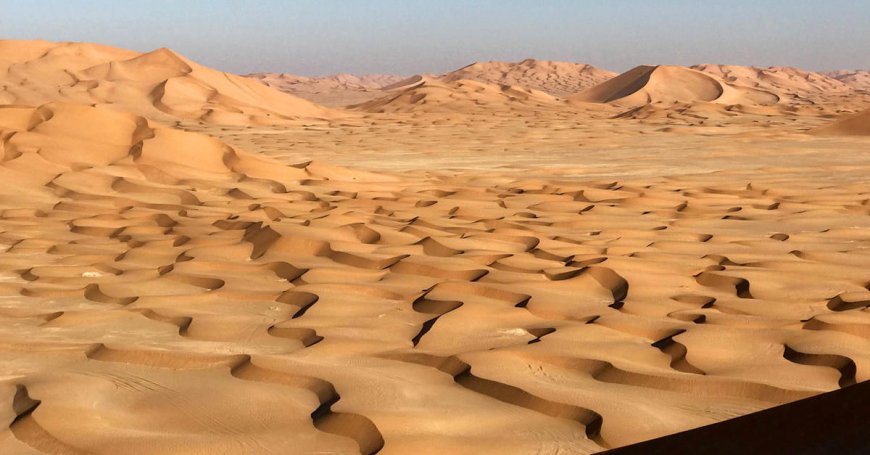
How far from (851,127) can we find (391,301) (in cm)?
1233

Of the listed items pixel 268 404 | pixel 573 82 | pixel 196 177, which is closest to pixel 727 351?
pixel 268 404

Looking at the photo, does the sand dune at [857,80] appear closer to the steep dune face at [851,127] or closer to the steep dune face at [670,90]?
the steep dune face at [670,90]

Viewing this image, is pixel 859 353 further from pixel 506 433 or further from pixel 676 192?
pixel 676 192

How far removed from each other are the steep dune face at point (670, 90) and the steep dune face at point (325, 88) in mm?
9612

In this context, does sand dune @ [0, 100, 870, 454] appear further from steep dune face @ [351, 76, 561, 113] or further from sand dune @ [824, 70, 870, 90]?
sand dune @ [824, 70, 870, 90]

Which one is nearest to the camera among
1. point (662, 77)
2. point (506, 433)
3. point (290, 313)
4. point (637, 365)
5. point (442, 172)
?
point (506, 433)

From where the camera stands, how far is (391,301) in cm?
360

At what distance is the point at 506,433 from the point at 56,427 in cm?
96

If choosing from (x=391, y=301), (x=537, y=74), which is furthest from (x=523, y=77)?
(x=391, y=301)

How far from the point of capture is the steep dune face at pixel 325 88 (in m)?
41.1

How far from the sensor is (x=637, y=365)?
→ 2711 mm

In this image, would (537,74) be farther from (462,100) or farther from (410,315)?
(410,315)

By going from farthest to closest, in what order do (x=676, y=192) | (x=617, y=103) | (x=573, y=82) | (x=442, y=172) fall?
(x=573, y=82), (x=617, y=103), (x=442, y=172), (x=676, y=192)

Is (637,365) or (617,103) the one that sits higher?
(637,365)
